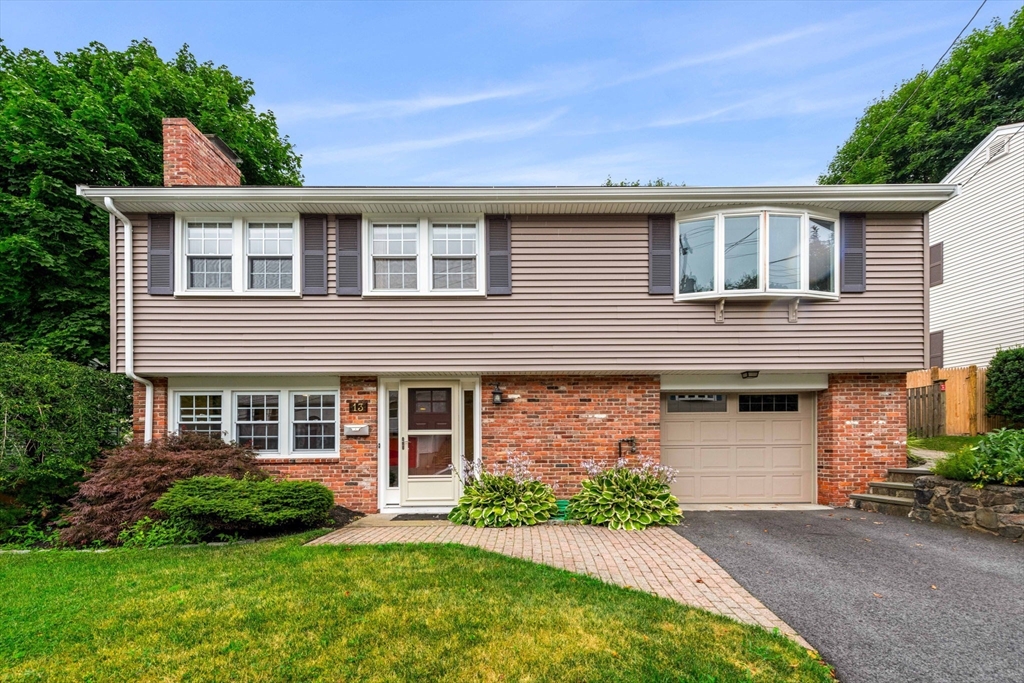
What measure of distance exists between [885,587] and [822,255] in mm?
4720

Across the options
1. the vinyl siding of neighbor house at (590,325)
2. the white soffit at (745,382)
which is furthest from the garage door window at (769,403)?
the vinyl siding of neighbor house at (590,325)

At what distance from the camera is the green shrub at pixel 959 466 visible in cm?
649

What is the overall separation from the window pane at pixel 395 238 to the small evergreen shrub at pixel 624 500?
14.6 ft

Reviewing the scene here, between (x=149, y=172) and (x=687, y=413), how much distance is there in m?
13.0

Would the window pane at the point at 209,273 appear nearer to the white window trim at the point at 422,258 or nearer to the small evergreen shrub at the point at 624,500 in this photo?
the white window trim at the point at 422,258

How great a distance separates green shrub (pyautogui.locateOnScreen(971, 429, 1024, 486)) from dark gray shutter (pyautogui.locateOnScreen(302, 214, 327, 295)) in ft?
31.2

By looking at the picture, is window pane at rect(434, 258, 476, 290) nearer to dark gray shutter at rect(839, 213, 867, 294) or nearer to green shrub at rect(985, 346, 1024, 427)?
dark gray shutter at rect(839, 213, 867, 294)

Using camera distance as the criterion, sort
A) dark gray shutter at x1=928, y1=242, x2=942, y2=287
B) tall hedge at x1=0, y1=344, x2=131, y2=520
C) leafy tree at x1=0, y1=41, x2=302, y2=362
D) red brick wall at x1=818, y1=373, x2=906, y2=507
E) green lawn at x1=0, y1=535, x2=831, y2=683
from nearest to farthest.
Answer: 1. green lawn at x1=0, y1=535, x2=831, y2=683
2. tall hedge at x1=0, y1=344, x2=131, y2=520
3. red brick wall at x1=818, y1=373, x2=906, y2=507
4. leafy tree at x1=0, y1=41, x2=302, y2=362
5. dark gray shutter at x1=928, y1=242, x2=942, y2=287

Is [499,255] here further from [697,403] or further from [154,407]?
[154,407]

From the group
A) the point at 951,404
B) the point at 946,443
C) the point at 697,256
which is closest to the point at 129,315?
the point at 697,256

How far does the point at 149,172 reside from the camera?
11281mm

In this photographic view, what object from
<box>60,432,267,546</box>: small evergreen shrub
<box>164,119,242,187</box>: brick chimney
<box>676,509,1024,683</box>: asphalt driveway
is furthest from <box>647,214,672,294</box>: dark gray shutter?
<box>164,119,242,187</box>: brick chimney

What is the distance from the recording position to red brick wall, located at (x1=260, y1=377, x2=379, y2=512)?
754 centimetres

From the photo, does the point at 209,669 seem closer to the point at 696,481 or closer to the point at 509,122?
the point at 696,481
